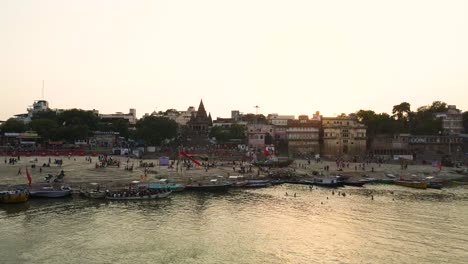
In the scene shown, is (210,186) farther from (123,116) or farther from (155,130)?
(123,116)

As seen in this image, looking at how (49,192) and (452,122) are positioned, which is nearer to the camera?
(49,192)

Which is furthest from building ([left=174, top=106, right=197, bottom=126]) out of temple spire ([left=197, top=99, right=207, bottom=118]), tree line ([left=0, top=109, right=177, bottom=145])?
tree line ([left=0, top=109, right=177, bottom=145])

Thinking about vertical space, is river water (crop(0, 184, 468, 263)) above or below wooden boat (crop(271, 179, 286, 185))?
below

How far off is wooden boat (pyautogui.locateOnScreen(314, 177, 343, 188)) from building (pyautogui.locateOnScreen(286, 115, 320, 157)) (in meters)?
40.4

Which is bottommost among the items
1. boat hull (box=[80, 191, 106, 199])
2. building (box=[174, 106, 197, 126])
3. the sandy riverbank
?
boat hull (box=[80, 191, 106, 199])

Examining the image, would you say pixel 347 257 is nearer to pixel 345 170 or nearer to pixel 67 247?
pixel 67 247

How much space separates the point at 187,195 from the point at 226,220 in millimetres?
14909

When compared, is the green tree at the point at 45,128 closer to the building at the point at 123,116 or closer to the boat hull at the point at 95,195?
the building at the point at 123,116

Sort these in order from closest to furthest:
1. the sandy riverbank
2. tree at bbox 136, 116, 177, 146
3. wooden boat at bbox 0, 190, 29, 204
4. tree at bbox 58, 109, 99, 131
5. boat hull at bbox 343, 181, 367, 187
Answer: wooden boat at bbox 0, 190, 29, 204 → the sandy riverbank → boat hull at bbox 343, 181, 367, 187 → tree at bbox 136, 116, 177, 146 → tree at bbox 58, 109, 99, 131

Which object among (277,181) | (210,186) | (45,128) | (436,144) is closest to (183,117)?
(45,128)

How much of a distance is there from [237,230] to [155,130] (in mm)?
67505

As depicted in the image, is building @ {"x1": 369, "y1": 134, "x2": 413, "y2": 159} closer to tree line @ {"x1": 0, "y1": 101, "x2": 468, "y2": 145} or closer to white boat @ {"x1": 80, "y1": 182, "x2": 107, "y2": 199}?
tree line @ {"x1": 0, "y1": 101, "x2": 468, "y2": 145}

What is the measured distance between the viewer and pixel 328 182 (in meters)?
70.0

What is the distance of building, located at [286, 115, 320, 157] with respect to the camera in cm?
11269
